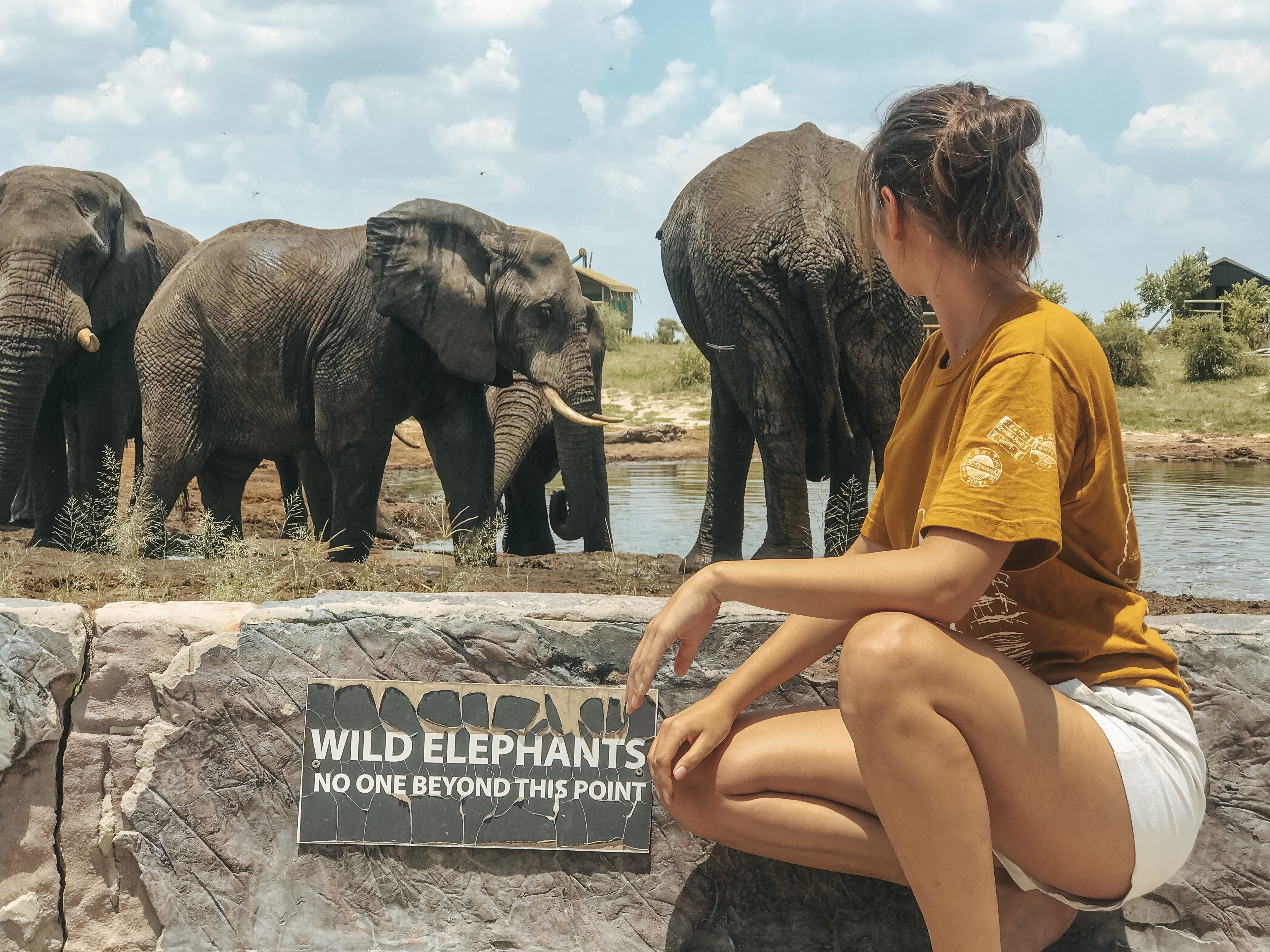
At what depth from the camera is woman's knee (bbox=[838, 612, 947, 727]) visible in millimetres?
1954

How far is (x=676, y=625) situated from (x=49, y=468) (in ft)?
29.4

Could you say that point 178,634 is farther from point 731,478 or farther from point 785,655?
point 731,478

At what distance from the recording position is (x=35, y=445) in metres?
9.65

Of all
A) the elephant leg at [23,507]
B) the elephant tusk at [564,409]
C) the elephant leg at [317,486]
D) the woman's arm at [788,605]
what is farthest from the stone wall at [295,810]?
the elephant leg at [23,507]

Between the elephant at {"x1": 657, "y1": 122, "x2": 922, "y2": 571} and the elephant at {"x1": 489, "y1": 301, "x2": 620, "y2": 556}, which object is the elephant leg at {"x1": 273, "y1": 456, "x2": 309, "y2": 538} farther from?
the elephant at {"x1": 657, "y1": 122, "x2": 922, "y2": 571}

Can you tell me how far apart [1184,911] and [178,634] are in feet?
7.94

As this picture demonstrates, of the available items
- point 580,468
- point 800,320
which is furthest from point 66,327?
point 800,320

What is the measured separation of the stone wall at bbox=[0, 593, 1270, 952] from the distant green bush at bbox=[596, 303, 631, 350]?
33195 millimetres

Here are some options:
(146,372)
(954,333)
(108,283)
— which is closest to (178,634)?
(954,333)

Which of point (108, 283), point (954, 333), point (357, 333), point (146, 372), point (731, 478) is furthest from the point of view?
point (108, 283)

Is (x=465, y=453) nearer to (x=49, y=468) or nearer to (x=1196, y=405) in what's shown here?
(x=49, y=468)

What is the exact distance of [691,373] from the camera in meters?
29.5

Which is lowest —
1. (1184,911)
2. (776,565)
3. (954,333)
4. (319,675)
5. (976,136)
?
(1184,911)

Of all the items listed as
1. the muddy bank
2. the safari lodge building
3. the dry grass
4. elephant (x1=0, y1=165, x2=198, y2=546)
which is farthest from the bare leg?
the safari lodge building
